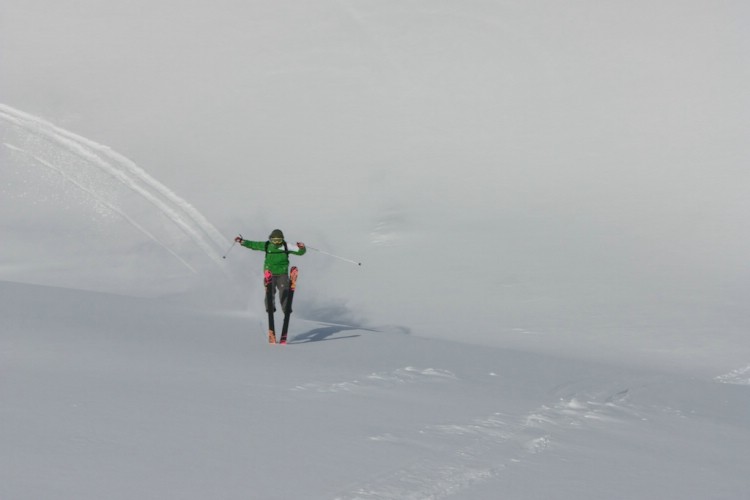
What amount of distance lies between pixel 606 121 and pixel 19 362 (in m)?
19.1

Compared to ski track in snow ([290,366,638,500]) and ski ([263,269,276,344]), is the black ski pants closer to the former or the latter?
ski ([263,269,276,344])

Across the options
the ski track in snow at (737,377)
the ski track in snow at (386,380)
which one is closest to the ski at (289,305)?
the ski track in snow at (386,380)

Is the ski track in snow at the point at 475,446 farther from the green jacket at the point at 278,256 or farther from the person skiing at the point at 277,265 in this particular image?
the green jacket at the point at 278,256

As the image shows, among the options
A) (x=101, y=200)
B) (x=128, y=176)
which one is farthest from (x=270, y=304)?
(x=128, y=176)

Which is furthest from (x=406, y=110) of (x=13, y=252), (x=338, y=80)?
(x=13, y=252)

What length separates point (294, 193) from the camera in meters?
19.8

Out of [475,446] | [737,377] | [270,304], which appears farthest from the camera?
[737,377]

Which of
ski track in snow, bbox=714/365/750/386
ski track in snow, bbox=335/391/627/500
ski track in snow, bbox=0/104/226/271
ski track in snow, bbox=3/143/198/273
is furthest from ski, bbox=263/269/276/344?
ski track in snow, bbox=714/365/750/386

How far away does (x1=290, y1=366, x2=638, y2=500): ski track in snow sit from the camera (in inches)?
240

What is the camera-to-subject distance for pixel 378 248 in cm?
1691

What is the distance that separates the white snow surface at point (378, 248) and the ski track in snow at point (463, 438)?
32mm

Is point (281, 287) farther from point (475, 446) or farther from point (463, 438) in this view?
point (475, 446)

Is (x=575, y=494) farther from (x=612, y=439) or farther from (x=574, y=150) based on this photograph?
(x=574, y=150)

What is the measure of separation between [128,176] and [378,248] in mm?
5292
